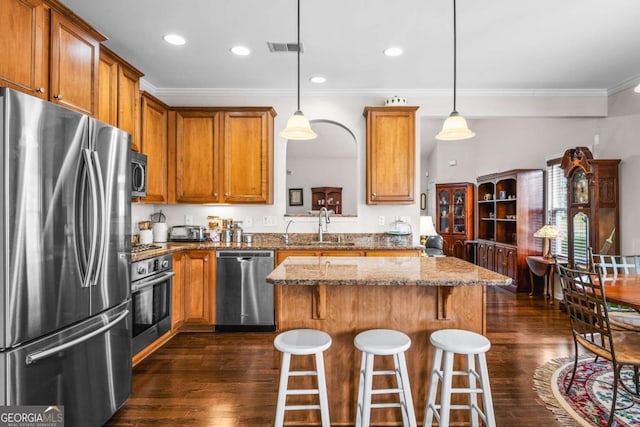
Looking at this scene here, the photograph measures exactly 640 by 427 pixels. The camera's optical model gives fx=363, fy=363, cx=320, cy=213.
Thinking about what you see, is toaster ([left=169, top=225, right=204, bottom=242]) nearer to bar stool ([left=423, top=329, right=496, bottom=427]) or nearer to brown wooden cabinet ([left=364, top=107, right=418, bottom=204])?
brown wooden cabinet ([left=364, top=107, right=418, bottom=204])

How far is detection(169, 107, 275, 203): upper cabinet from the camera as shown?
4.11m

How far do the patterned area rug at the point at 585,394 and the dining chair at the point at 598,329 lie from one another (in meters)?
0.09

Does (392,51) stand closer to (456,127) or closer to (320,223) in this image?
(456,127)

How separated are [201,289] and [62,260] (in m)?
2.14

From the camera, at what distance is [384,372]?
1.95m

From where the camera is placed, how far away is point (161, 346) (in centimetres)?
343

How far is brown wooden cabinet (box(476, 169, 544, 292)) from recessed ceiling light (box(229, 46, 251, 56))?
4532 millimetres

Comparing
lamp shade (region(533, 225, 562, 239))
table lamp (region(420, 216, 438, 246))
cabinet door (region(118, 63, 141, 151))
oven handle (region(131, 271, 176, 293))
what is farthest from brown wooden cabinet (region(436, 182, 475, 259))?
cabinet door (region(118, 63, 141, 151))

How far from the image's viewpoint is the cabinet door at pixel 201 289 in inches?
149

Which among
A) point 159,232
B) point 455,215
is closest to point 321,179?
point 455,215

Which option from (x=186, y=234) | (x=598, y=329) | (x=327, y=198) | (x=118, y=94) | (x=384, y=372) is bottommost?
(x=384, y=372)

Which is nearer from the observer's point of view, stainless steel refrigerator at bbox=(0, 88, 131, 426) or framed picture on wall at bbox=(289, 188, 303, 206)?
stainless steel refrigerator at bbox=(0, 88, 131, 426)

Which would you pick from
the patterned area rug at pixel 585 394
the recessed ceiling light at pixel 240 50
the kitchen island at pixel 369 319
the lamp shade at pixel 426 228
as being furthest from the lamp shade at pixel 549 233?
the recessed ceiling light at pixel 240 50

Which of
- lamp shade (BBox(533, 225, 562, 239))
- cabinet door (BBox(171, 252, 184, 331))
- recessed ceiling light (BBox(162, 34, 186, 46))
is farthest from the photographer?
lamp shade (BBox(533, 225, 562, 239))
